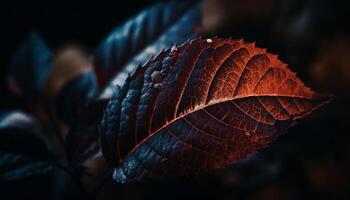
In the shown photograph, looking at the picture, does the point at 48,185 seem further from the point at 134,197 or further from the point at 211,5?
the point at 211,5

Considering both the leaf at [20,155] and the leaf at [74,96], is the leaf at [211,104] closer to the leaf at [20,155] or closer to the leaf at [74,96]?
the leaf at [20,155]

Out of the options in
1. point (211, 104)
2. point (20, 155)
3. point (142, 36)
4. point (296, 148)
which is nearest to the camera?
point (211, 104)

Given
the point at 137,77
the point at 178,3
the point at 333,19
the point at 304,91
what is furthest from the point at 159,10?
the point at 333,19

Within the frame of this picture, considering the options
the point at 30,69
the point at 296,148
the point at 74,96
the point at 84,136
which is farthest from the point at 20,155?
the point at 296,148

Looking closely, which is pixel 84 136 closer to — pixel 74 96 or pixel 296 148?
pixel 74 96

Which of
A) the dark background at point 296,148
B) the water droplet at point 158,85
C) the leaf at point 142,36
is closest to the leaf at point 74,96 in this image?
the leaf at point 142,36
